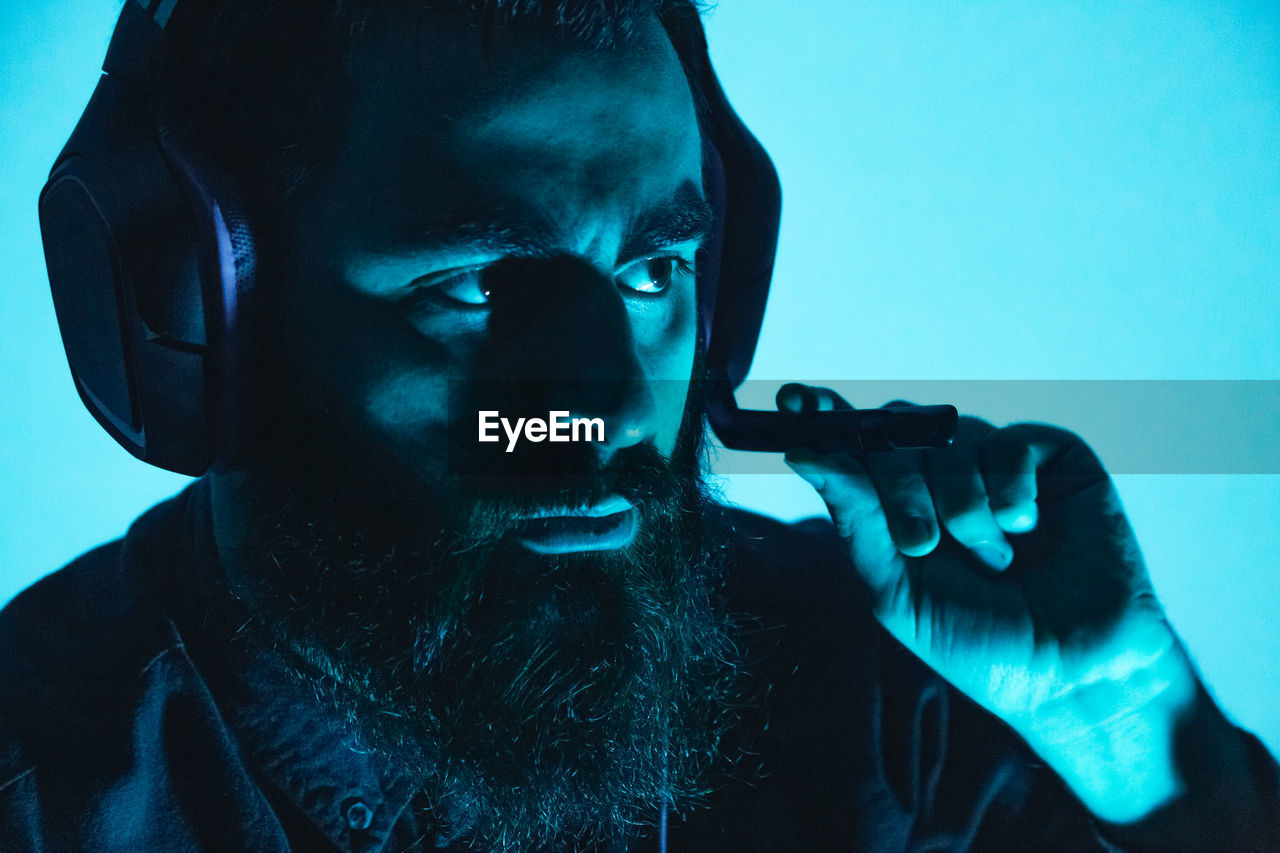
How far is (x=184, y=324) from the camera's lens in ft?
2.52

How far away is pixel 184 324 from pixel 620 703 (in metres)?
0.60

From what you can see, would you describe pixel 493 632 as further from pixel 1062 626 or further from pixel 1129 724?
pixel 1129 724

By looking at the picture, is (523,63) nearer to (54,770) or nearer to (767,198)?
(767,198)

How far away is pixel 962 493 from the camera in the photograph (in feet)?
2.93

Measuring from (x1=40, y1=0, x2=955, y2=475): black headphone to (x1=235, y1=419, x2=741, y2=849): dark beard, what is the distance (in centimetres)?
16

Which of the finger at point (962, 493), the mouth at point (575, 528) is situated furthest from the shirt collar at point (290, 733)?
the finger at point (962, 493)

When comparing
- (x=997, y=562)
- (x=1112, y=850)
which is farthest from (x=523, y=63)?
(x=1112, y=850)

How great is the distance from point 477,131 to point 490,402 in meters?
0.26

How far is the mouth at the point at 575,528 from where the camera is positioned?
2.68 ft

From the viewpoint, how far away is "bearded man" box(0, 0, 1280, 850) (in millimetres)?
793

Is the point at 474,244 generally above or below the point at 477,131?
below

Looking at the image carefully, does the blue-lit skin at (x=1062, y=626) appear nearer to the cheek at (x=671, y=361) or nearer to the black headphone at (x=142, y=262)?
the cheek at (x=671, y=361)

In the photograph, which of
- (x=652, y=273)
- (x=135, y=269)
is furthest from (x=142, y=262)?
(x=652, y=273)

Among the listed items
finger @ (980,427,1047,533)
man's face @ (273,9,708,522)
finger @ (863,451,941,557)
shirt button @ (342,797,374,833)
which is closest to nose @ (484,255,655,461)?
man's face @ (273,9,708,522)
